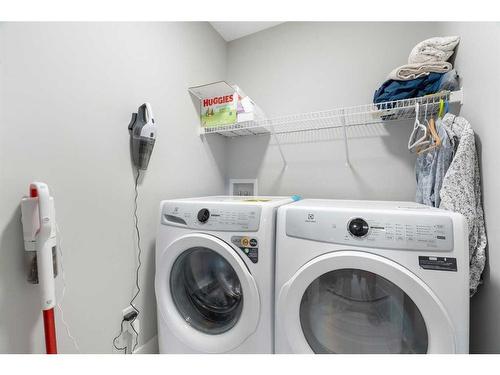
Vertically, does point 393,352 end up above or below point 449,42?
below

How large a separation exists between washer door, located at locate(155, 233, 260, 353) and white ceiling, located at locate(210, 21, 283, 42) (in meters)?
1.64

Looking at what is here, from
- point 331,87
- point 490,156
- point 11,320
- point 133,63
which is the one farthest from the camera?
point 331,87

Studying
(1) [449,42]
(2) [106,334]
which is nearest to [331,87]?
(1) [449,42]

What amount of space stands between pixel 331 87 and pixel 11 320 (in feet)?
6.36

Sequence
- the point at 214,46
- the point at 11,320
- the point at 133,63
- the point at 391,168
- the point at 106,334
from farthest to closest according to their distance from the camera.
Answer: the point at 214,46, the point at 391,168, the point at 133,63, the point at 106,334, the point at 11,320

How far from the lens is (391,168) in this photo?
1461 mm

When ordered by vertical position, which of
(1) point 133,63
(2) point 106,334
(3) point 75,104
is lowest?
(2) point 106,334

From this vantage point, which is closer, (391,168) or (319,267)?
(319,267)

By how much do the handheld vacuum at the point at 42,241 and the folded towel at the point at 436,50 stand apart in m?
1.69

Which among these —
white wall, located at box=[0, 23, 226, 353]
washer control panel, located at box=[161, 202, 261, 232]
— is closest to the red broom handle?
white wall, located at box=[0, 23, 226, 353]

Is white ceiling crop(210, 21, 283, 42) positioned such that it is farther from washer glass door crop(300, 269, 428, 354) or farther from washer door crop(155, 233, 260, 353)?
washer glass door crop(300, 269, 428, 354)

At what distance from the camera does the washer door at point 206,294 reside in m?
0.96

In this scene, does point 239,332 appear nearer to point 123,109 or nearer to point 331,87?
point 123,109

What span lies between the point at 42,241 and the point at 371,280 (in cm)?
110
